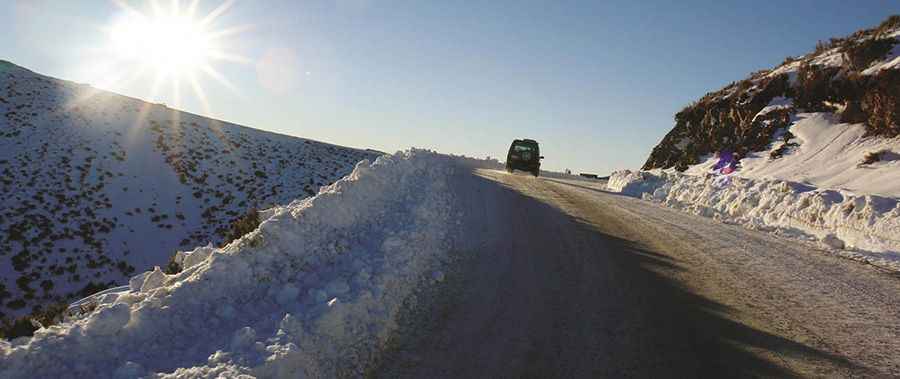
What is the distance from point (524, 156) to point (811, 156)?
13.2m

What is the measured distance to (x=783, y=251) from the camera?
27.5 ft

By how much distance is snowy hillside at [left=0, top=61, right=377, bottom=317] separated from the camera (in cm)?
1578

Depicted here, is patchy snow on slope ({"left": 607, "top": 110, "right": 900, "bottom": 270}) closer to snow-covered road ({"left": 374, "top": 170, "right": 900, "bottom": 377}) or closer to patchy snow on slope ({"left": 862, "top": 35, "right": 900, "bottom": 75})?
snow-covered road ({"left": 374, "top": 170, "right": 900, "bottom": 377})

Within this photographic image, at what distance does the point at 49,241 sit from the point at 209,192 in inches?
319

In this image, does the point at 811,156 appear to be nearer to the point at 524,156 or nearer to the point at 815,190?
the point at 815,190

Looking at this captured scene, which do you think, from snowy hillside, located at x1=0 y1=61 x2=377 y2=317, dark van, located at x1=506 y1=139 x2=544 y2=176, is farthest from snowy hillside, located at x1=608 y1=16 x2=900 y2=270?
snowy hillside, located at x1=0 y1=61 x2=377 y2=317

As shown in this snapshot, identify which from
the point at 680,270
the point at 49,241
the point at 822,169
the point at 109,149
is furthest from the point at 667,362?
the point at 109,149

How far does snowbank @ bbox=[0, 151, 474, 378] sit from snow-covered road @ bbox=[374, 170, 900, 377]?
0.48 meters

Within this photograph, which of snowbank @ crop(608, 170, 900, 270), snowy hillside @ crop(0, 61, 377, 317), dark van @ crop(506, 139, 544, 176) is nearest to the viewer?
snowbank @ crop(608, 170, 900, 270)

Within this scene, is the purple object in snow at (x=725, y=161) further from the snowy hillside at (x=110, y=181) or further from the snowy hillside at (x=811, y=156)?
the snowy hillside at (x=110, y=181)

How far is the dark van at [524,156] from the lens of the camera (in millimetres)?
25361

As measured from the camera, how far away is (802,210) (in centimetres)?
1040

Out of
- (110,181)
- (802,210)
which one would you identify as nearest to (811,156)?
(802,210)

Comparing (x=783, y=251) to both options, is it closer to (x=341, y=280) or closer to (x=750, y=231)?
(x=750, y=231)
